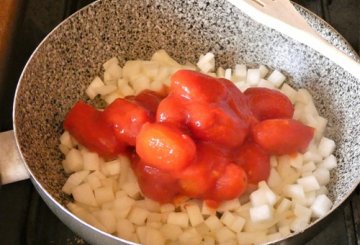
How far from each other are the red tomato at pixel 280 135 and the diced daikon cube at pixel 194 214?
14cm

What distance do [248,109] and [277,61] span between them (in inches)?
8.1

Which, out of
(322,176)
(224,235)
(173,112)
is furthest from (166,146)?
(322,176)

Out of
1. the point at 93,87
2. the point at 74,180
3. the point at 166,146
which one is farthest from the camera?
the point at 93,87

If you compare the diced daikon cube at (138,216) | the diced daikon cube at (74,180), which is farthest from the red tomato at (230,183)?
the diced daikon cube at (74,180)

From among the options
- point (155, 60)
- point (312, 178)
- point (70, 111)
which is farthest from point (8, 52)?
point (312, 178)

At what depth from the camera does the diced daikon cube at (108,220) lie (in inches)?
34.0

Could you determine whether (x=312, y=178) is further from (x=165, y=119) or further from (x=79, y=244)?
(x=79, y=244)

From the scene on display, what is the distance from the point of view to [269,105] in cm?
97

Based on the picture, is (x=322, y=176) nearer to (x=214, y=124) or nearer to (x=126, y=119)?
(x=214, y=124)

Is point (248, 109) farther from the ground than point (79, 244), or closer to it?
farther from the ground

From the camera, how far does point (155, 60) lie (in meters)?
1.12

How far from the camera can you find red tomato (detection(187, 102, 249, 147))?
2.83 ft

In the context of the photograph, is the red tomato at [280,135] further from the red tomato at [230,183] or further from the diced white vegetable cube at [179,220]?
the diced white vegetable cube at [179,220]

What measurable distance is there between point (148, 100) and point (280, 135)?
23cm
